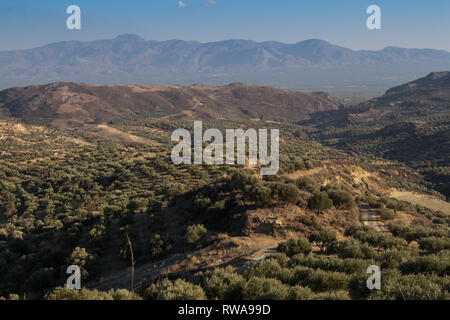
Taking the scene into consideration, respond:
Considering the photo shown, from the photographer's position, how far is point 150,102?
155 meters

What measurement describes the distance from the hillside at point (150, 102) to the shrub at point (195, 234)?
4757 inches

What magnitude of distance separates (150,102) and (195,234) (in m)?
150

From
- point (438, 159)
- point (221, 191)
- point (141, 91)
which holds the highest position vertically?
point (141, 91)

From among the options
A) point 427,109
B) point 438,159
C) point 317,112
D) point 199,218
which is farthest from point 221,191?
point 317,112

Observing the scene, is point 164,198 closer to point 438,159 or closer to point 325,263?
point 325,263

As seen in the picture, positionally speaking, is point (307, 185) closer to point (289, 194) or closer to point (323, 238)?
point (289, 194)

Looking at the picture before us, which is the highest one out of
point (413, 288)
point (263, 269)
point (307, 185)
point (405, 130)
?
point (405, 130)

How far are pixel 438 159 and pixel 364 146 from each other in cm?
1959

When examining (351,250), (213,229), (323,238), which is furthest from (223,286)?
(213,229)

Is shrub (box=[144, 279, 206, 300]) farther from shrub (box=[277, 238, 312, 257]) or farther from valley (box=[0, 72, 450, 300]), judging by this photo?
shrub (box=[277, 238, 312, 257])

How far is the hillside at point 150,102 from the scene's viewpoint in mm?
129750

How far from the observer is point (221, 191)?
62.3ft
